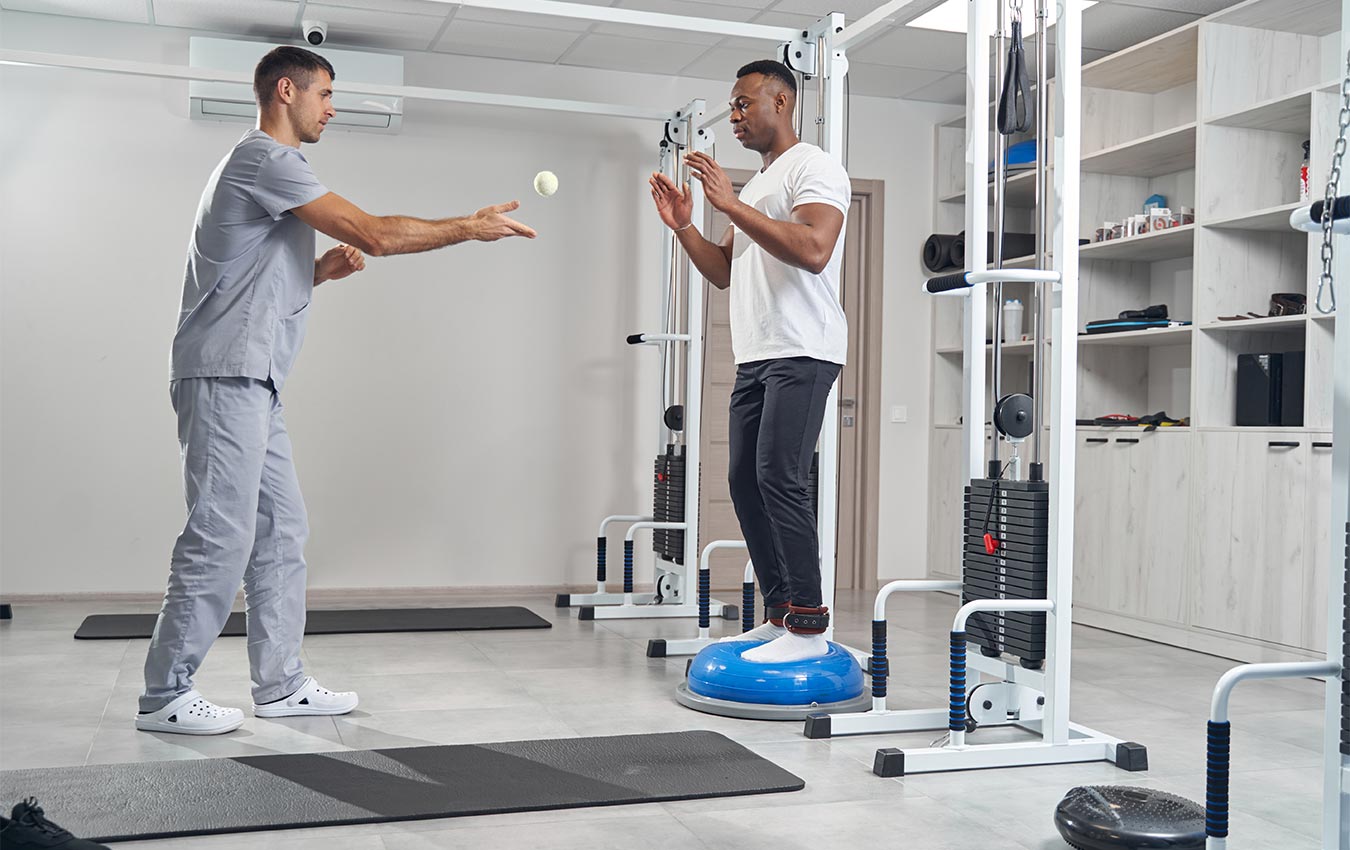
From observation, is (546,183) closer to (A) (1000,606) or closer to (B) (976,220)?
(B) (976,220)

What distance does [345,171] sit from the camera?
5.62m

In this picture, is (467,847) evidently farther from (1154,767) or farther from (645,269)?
(645,269)

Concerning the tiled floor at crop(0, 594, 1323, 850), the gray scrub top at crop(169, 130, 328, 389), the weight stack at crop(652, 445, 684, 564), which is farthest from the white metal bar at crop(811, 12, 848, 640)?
the gray scrub top at crop(169, 130, 328, 389)

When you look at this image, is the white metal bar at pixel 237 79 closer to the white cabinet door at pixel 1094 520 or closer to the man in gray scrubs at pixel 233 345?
the man in gray scrubs at pixel 233 345

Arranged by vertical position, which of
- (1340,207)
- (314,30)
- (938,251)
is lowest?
(1340,207)

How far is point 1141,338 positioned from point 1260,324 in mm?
747

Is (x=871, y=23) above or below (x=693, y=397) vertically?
above

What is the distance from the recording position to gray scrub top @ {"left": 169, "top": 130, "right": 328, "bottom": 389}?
288 centimetres

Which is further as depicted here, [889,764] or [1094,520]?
[1094,520]

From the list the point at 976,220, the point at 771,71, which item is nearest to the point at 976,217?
the point at 976,220

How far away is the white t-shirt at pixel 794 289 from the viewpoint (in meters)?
3.20

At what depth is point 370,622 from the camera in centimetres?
471

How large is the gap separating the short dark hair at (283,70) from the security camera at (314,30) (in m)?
2.40

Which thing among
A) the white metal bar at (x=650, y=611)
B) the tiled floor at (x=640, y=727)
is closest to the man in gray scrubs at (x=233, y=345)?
the tiled floor at (x=640, y=727)
